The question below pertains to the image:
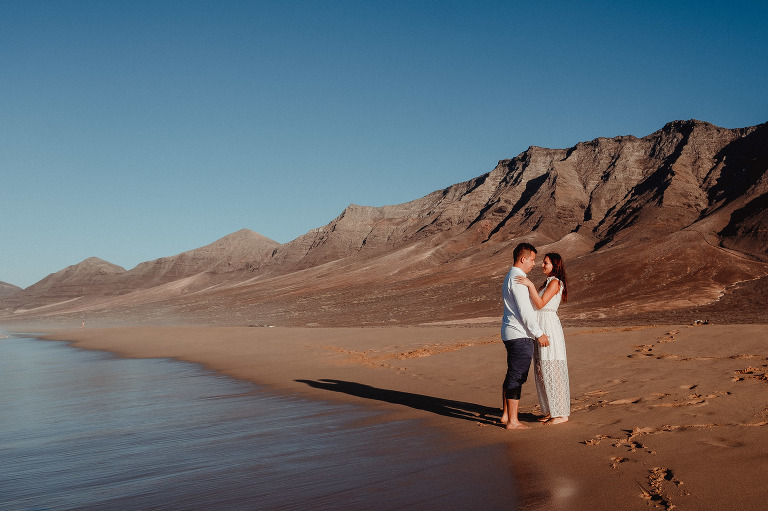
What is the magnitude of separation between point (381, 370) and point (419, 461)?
270 inches

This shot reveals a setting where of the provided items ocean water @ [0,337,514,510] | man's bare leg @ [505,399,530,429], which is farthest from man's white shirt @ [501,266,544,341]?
ocean water @ [0,337,514,510]

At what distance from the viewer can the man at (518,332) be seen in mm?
6398

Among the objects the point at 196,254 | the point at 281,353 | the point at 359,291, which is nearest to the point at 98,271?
the point at 196,254

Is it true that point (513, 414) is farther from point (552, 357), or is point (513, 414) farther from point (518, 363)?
point (552, 357)

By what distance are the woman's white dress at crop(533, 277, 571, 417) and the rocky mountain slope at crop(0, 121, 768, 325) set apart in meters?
29.1

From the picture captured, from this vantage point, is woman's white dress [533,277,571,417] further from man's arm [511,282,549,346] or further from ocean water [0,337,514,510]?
ocean water [0,337,514,510]

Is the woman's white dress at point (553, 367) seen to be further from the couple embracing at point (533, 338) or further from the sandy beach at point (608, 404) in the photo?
the sandy beach at point (608, 404)

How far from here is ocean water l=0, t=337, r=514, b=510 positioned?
4562 mm

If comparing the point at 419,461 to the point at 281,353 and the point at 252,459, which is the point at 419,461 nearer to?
the point at 252,459

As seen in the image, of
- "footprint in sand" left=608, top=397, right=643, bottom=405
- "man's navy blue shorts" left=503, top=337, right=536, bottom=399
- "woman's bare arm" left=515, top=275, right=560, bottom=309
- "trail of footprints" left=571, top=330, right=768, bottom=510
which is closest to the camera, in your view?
"trail of footprints" left=571, top=330, right=768, bottom=510

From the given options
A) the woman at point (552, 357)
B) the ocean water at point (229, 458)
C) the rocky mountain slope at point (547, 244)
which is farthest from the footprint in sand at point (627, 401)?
the rocky mountain slope at point (547, 244)

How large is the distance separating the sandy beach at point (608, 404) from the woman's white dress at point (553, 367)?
0.23 metres

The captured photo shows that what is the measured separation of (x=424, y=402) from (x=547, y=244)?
70.8 meters

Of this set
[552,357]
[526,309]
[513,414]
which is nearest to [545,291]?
[526,309]
